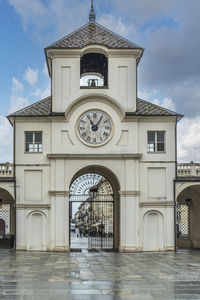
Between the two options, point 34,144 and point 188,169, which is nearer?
point 34,144

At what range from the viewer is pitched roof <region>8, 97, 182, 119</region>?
101ft

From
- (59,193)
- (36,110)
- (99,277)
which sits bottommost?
(99,277)

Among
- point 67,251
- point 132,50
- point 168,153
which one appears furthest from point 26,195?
point 132,50

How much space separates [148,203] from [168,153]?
3.61 m

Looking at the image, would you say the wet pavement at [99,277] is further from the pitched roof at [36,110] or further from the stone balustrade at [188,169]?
the pitched roof at [36,110]

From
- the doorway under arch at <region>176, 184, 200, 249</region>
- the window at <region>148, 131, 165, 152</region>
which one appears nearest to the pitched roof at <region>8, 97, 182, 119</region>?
the window at <region>148, 131, 165, 152</region>

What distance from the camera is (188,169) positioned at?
102ft

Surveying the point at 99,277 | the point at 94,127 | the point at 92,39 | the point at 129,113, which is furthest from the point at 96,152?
the point at 99,277

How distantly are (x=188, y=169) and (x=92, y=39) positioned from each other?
37.0 ft

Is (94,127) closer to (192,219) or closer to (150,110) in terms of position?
(150,110)

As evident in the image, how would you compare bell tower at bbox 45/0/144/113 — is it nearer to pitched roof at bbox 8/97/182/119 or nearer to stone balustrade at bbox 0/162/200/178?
pitched roof at bbox 8/97/182/119

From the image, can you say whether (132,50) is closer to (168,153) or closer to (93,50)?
(93,50)

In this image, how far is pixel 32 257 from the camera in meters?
25.8

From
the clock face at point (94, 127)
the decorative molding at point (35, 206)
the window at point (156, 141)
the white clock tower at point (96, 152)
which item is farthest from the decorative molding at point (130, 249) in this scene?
the clock face at point (94, 127)
